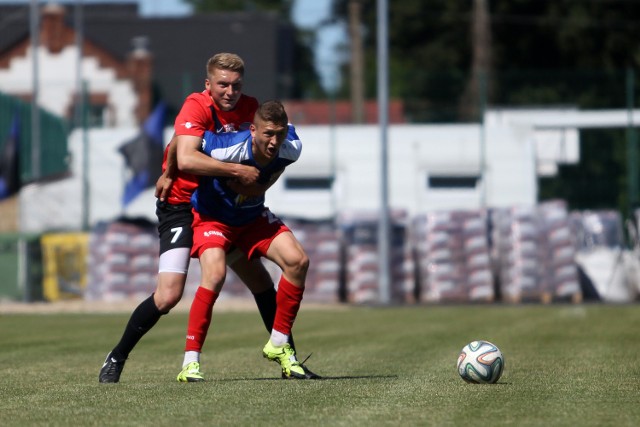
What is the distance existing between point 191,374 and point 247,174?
134cm

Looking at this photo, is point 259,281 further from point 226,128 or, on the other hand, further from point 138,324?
point 226,128

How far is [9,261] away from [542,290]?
9717 millimetres

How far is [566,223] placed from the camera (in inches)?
964

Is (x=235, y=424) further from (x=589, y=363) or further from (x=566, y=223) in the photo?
(x=566, y=223)

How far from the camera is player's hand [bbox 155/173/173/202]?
9102mm

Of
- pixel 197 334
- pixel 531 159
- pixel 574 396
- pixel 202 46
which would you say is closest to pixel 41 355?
pixel 197 334

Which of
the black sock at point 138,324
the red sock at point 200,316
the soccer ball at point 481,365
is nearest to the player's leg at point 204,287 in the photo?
the red sock at point 200,316

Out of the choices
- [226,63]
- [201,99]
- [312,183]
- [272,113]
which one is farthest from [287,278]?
[312,183]

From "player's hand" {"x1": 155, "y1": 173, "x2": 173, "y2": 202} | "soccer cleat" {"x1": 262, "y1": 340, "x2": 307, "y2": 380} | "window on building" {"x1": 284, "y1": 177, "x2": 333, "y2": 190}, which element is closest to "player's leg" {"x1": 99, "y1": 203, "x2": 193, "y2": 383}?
"player's hand" {"x1": 155, "y1": 173, "x2": 173, "y2": 202}

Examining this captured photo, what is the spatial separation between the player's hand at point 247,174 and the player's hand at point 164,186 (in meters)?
0.54

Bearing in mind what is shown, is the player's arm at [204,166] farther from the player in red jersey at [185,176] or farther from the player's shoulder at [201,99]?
the player's shoulder at [201,99]

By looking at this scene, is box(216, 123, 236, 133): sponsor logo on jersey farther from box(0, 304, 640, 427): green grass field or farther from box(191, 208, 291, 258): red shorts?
box(0, 304, 640, 427): green grass field

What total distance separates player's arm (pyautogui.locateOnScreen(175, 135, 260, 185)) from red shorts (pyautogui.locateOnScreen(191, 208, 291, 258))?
1.47ft

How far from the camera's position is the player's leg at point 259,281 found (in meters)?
9.41
